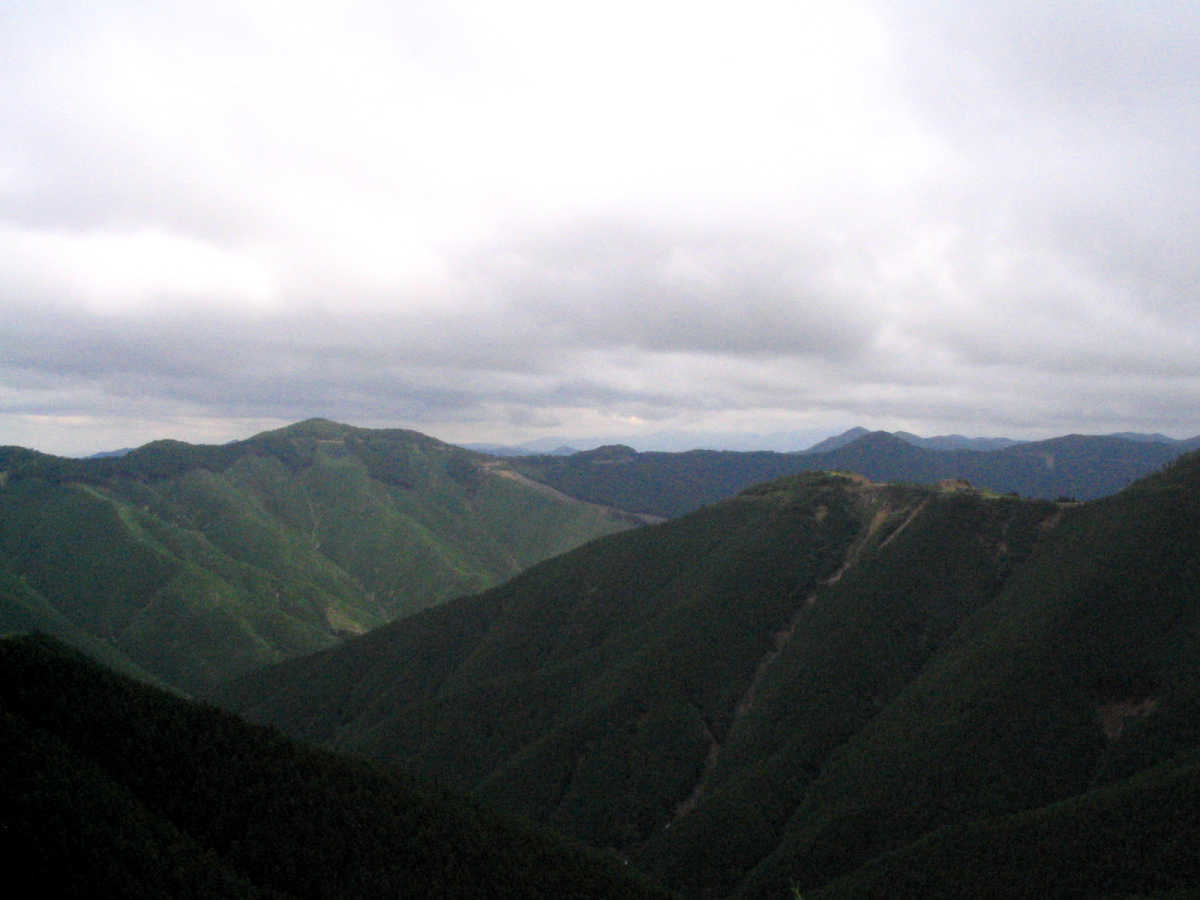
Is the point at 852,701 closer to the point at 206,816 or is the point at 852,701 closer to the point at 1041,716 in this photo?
the point at 1041,716

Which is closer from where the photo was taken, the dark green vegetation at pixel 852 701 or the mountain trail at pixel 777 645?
the dark green vegetation at pixel 852 701

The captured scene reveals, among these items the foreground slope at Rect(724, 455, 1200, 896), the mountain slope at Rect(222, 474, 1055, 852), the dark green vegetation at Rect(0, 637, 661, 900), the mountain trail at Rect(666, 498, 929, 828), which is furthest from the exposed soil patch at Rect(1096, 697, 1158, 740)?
the dark green vegetation at Rect(0, 637, 661, 900)

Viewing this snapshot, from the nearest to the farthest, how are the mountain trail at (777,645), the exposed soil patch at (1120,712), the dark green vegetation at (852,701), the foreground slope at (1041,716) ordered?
the dark green vegetation at (852,701) → the foreground slope at (1041,716) → the exposed soil patch at (1120,712) → the mountain trail at (777,645)

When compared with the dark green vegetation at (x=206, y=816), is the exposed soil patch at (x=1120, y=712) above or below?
below

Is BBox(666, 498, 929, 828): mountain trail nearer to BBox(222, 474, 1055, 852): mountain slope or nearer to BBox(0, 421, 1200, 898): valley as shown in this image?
BBox(222, 474, 1055, 852): mountain slope

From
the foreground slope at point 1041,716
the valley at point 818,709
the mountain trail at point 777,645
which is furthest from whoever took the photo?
the mountain trail at point 777,645

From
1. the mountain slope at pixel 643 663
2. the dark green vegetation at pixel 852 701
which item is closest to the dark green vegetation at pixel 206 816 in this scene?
the dark green vegetation at pixel 852 701

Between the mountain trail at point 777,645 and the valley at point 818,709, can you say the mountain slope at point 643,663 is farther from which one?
the valley at point 818,709
